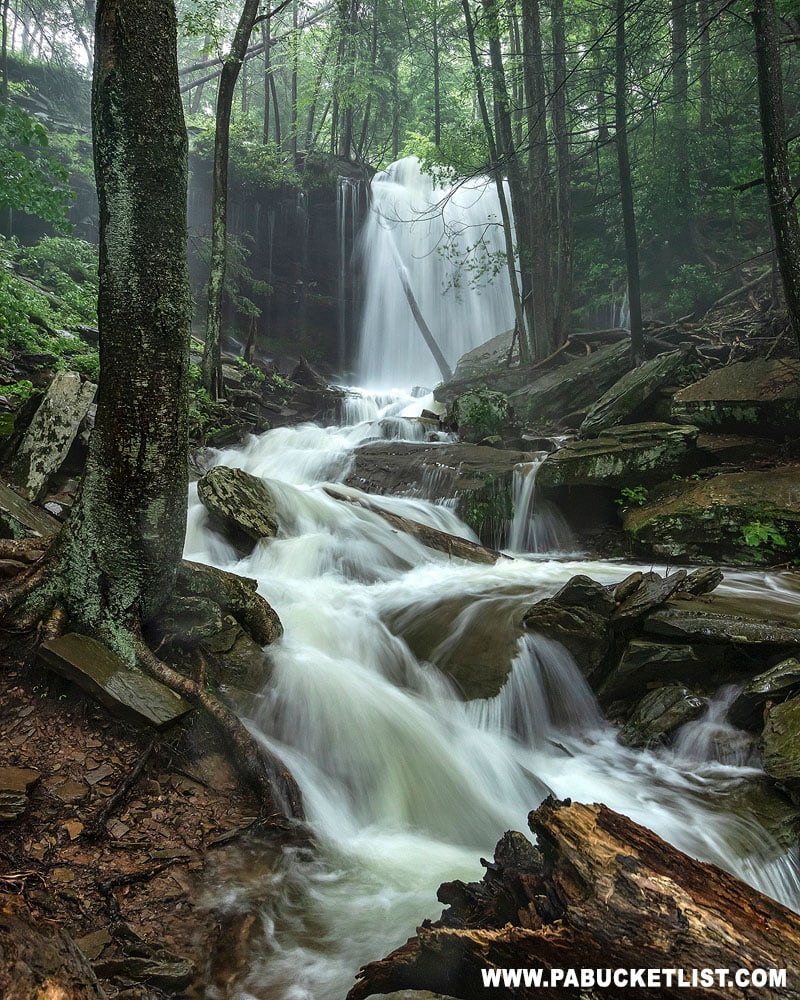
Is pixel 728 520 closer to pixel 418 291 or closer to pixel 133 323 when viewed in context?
pixel 133 323

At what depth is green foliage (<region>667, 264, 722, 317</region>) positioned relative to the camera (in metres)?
15.4

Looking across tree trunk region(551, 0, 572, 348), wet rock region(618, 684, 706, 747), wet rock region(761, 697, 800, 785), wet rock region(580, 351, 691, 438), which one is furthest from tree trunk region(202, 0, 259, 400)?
wet rock region(761, 697, 800, 785)

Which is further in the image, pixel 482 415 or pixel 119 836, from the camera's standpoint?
pixel 482 415

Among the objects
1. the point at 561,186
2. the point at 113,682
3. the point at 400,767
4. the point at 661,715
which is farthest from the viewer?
the point at 561,186

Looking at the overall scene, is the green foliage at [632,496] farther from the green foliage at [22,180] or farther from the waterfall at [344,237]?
the waterfall at [344,237]

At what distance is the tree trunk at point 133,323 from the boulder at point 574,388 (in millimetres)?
10513

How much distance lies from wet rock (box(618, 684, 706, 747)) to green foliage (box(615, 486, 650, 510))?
4208 mm

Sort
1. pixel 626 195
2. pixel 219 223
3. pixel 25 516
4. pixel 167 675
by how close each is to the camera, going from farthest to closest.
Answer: pixel 219 223
pixel 626 195
pixel 25 516
pixel 167 675

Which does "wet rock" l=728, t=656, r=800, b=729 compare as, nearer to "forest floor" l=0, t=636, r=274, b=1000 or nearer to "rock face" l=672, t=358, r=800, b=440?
"forest floor" l=0, t=636, r=274, b=1000

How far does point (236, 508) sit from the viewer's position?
7586 mm

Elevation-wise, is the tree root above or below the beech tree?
below

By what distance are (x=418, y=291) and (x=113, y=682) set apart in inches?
922

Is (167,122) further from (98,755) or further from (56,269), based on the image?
(56,269)

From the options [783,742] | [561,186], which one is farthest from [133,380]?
[561,186]
